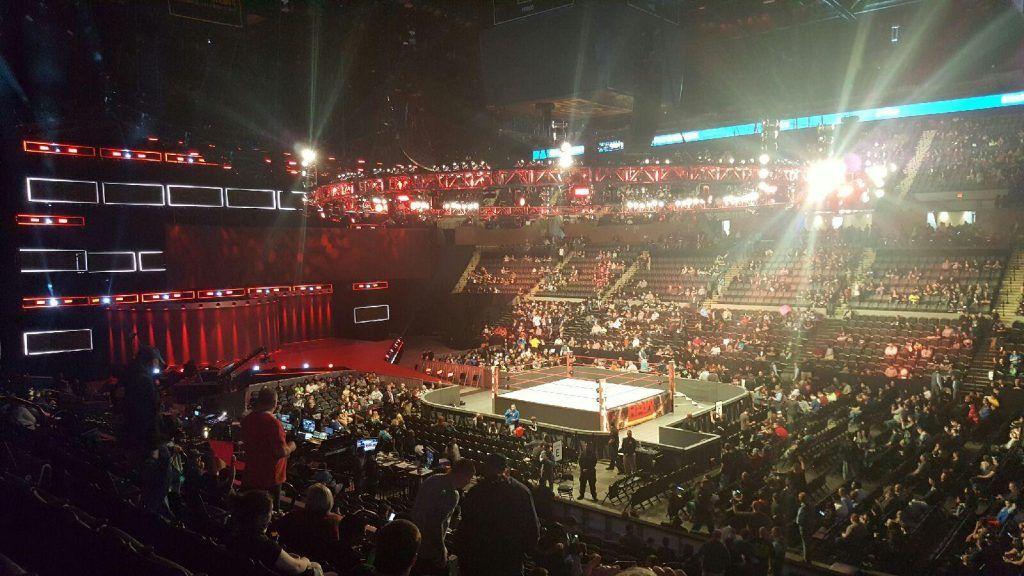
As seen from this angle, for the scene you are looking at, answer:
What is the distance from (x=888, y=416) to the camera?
16.6m

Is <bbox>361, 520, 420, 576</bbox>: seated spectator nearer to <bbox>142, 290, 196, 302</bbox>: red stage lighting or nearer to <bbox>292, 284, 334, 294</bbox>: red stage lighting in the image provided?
<bbox>142, 290, 196, 302</bbox>: red stage lighting

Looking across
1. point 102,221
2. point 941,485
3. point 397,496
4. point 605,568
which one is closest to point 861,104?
point 941,485

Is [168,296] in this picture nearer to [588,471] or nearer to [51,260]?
[51,260]

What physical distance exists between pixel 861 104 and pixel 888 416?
11.1m

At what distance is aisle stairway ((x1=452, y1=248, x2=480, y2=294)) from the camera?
37062 mm

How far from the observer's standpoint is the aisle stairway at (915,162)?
2817 centimetres

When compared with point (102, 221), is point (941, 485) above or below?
below

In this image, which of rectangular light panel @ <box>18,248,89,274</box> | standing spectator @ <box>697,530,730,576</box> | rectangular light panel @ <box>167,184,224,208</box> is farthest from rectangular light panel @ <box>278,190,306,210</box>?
standing spectator @ <box>697,530,730,576</box>

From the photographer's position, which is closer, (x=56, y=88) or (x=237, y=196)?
(x=56, y=88)

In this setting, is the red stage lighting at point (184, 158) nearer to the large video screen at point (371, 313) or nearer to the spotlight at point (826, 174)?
the large video screen at point (371, 313)

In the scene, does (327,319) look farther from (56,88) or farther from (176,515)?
(176,515)

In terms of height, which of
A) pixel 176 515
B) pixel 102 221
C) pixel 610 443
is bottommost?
pixel 610 443

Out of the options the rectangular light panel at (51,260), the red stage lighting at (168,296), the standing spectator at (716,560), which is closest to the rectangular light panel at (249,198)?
the red stage lighting at (168,296)

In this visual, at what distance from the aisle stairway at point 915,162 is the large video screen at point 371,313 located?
25.3 metres
